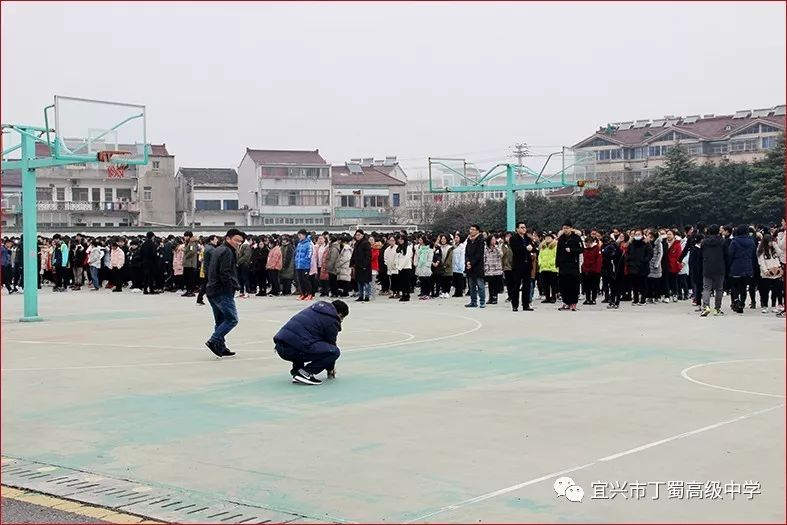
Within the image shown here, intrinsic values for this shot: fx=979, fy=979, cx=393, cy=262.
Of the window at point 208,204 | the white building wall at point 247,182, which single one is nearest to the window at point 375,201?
the white building wall at point 247,182

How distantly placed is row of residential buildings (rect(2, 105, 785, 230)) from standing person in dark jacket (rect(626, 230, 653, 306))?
51.7m

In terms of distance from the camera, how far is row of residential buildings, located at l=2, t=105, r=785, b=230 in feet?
253

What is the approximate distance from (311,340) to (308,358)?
22 centimetres

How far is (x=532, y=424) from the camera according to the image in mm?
9070

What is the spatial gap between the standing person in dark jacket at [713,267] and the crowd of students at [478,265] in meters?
0.02

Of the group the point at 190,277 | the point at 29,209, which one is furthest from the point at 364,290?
the point at 29,209

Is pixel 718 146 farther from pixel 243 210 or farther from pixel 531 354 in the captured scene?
pixel 531 354

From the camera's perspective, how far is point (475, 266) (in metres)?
22.4

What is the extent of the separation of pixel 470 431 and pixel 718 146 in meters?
80.3

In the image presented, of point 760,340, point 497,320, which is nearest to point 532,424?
point 760,340

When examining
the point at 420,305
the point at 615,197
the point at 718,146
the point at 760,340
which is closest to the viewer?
the point at 760,340

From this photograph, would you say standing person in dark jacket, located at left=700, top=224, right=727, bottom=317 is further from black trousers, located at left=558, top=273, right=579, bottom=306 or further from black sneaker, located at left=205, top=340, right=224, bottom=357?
black sneaker, located at left=205, top=340, right=224, bottom=357

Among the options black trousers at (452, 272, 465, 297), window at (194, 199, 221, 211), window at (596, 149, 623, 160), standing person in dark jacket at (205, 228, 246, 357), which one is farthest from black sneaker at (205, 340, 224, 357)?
window at (596, 149, 623, 160)

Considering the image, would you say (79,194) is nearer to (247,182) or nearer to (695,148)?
(247,182)
